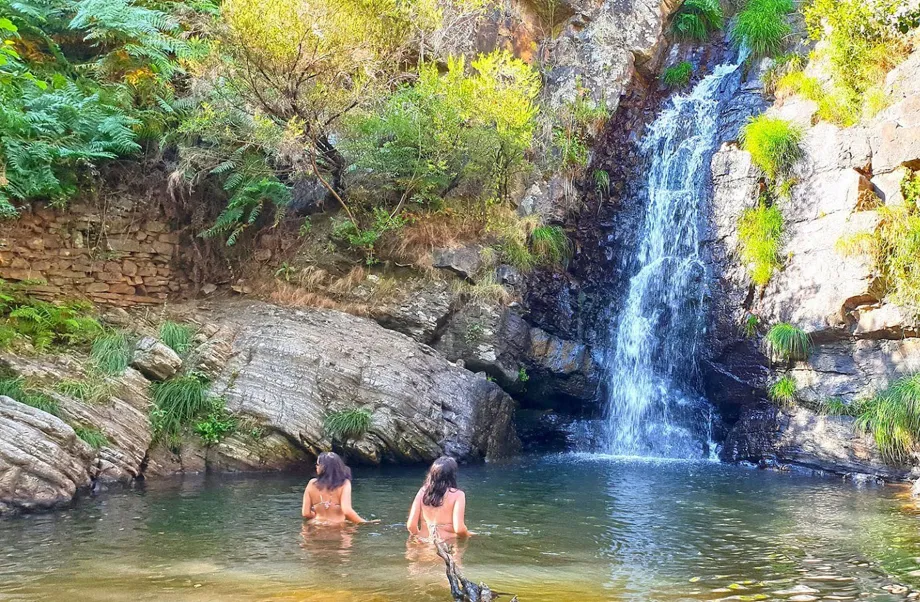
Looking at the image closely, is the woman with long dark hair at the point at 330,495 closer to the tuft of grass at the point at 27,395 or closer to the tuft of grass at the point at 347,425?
the tuft of grass at the point at 347,425

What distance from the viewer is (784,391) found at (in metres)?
13.5

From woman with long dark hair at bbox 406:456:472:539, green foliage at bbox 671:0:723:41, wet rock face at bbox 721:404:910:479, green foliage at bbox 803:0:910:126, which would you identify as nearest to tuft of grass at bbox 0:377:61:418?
woman with long dark hair at bbox 406:456:472:539

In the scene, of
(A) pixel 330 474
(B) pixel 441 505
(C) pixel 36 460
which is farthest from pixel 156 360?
(B) pixel 441 505

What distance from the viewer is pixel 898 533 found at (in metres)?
7.89

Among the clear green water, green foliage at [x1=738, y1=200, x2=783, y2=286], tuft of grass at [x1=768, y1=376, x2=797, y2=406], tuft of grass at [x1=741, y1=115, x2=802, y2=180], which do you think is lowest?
the clear green water

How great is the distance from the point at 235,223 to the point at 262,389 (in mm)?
4781

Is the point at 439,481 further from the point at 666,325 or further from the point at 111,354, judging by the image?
the point at 666,325

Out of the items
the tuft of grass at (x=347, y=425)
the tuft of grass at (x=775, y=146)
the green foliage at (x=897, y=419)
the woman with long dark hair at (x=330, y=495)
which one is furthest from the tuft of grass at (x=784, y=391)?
the woman with long dark hair at (x=330, y=495)

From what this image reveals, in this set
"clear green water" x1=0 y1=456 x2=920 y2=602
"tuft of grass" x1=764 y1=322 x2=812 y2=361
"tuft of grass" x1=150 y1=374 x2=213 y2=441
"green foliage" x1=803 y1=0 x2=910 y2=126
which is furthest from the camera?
"green foliage" x1=803 y1=0 x2=910 y2=126

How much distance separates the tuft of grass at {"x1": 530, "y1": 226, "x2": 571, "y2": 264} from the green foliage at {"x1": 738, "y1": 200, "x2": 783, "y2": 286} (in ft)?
12.2

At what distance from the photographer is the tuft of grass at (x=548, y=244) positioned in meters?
16.5

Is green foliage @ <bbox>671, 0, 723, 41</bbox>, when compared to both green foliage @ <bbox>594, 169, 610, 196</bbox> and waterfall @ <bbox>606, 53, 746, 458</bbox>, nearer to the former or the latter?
waterfall @ <bbox>606, 53, 746, 458</bbox>

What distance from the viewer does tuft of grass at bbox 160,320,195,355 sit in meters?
13.2

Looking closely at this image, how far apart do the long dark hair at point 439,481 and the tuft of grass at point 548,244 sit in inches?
370
